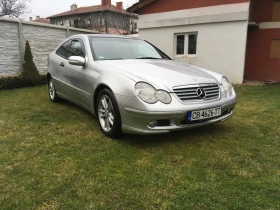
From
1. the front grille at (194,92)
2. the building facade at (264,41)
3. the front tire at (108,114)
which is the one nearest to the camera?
the front grille at (194,92)

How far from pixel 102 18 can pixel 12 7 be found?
50.8ft

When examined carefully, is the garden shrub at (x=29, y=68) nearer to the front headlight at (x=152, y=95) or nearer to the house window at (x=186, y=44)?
the house window at (x=186, y=44)

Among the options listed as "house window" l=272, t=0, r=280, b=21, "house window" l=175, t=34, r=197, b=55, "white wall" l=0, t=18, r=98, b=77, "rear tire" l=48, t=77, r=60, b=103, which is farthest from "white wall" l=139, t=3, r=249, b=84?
"rear tire" l=48, t=77, r=60, b=103

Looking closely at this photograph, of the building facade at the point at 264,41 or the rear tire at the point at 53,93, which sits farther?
the building facade at the point at 264,41

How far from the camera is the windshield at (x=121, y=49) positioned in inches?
151

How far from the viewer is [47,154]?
2850 millimetres

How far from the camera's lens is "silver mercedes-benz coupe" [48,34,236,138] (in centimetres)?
282

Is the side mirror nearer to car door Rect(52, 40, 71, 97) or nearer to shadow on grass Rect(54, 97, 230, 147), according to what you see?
car door Rect(52, 40, 71, 97)

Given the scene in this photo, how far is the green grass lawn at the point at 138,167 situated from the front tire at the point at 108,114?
0.41 feet

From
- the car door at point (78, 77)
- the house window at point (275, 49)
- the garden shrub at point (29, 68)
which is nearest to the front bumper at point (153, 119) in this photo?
the car door at point (78, 77)

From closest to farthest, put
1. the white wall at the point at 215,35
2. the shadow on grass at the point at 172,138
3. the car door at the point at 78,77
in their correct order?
the shadow on grass at the point at 172,138 → the car door at the point at 78,77 → the white wall at the point at 215,35

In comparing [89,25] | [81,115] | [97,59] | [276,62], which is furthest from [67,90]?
[89,25]

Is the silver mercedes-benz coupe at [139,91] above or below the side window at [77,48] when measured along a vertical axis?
below

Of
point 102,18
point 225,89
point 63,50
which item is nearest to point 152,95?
point 225,89
